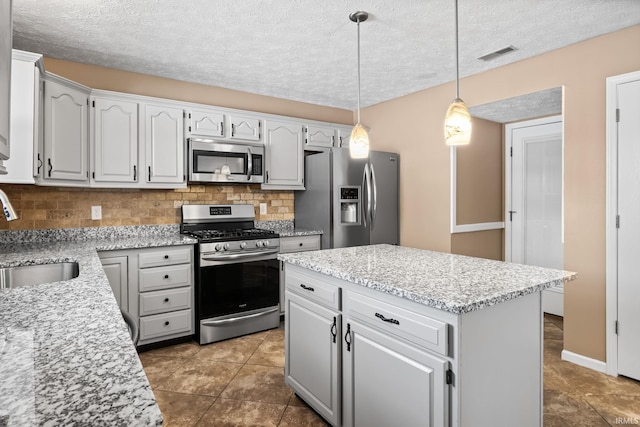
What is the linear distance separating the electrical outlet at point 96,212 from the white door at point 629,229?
165 inches

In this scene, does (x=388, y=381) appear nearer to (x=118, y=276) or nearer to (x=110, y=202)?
(x=118, y=276)

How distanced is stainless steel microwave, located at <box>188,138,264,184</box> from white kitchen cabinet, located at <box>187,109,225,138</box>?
3.0 inches

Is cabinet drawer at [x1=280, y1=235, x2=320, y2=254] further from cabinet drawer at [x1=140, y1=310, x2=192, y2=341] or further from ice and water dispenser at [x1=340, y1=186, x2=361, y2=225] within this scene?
cabinet drawer at [x1=140, y1=310, x2=192, y2=341]

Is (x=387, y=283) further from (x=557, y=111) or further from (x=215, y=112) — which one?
(x=557, y=111)

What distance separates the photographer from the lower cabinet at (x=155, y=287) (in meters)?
3.02

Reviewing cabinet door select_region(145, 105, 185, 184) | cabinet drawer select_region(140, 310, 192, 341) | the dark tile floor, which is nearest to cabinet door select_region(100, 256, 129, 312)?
cabinet drawer select_region(140, 310, 192, 341)

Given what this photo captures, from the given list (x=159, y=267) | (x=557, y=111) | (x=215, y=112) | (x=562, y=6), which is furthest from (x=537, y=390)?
(x=215, y=112)

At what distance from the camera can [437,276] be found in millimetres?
1758

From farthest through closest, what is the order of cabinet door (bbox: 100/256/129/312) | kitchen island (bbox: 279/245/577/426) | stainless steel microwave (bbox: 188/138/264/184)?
stainless steel microwave (bbox: 188/138/264/184) < cabinet door (bbox: 100/256/129/312) < kitchen island (bbox: 279/245/577/426)

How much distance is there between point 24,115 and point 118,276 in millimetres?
1312

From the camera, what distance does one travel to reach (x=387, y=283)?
162 cm

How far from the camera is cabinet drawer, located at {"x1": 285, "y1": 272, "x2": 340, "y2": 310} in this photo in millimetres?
1946

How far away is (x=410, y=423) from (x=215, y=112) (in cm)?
319

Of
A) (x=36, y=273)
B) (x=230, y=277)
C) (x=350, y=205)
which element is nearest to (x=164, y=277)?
(x=230, y=277)
